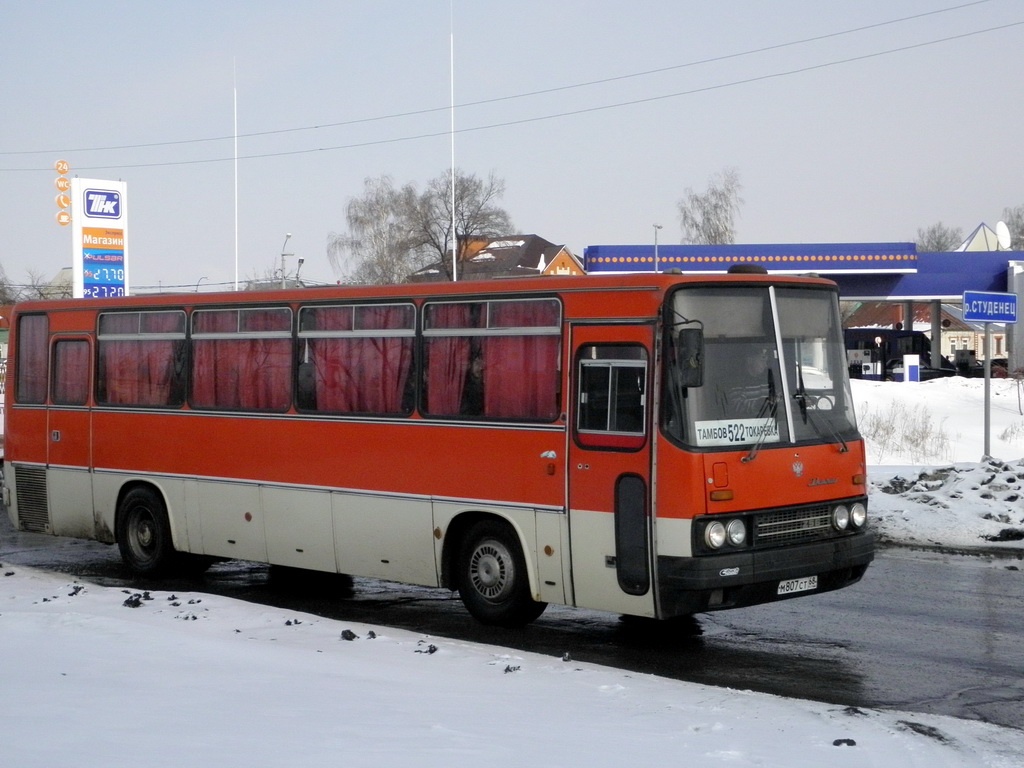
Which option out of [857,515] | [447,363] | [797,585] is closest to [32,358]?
[447,363]

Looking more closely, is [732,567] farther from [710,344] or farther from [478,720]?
[478,720]

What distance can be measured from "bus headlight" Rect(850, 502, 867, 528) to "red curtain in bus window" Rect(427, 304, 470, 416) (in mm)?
3276

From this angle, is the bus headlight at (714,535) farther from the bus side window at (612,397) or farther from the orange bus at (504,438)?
the bus side window at (612,397)

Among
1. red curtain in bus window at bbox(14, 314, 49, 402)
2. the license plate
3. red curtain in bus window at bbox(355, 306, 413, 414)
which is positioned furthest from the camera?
Answer: red curtain in bus window at bbox(14, 314, 49, 402)

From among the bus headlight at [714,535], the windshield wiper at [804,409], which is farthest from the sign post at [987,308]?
the bus headlight at [714,535]

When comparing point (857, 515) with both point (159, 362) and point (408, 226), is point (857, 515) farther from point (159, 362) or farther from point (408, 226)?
point (408, 226)

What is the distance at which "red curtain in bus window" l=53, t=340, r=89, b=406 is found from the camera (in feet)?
46.6

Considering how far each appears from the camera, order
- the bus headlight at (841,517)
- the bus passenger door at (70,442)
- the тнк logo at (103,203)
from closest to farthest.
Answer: the bus headlight at (841,517) < the bus passenger door at (70,442) < the тнк logo at (103,203)

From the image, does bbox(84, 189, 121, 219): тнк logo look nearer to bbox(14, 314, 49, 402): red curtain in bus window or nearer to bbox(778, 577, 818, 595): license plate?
bbox(14, 314, 49, 402): red curtain in bus window

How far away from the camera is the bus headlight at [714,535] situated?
8766 millimetres

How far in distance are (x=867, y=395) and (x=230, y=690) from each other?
3356 cm

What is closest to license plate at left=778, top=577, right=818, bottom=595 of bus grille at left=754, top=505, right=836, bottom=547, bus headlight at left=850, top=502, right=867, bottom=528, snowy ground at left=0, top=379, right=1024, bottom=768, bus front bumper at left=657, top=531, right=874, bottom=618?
bus front bumper at left=657, top=531, right=874, bottom=618

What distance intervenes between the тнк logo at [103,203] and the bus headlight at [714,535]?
27957mm

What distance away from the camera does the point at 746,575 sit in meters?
8.85
